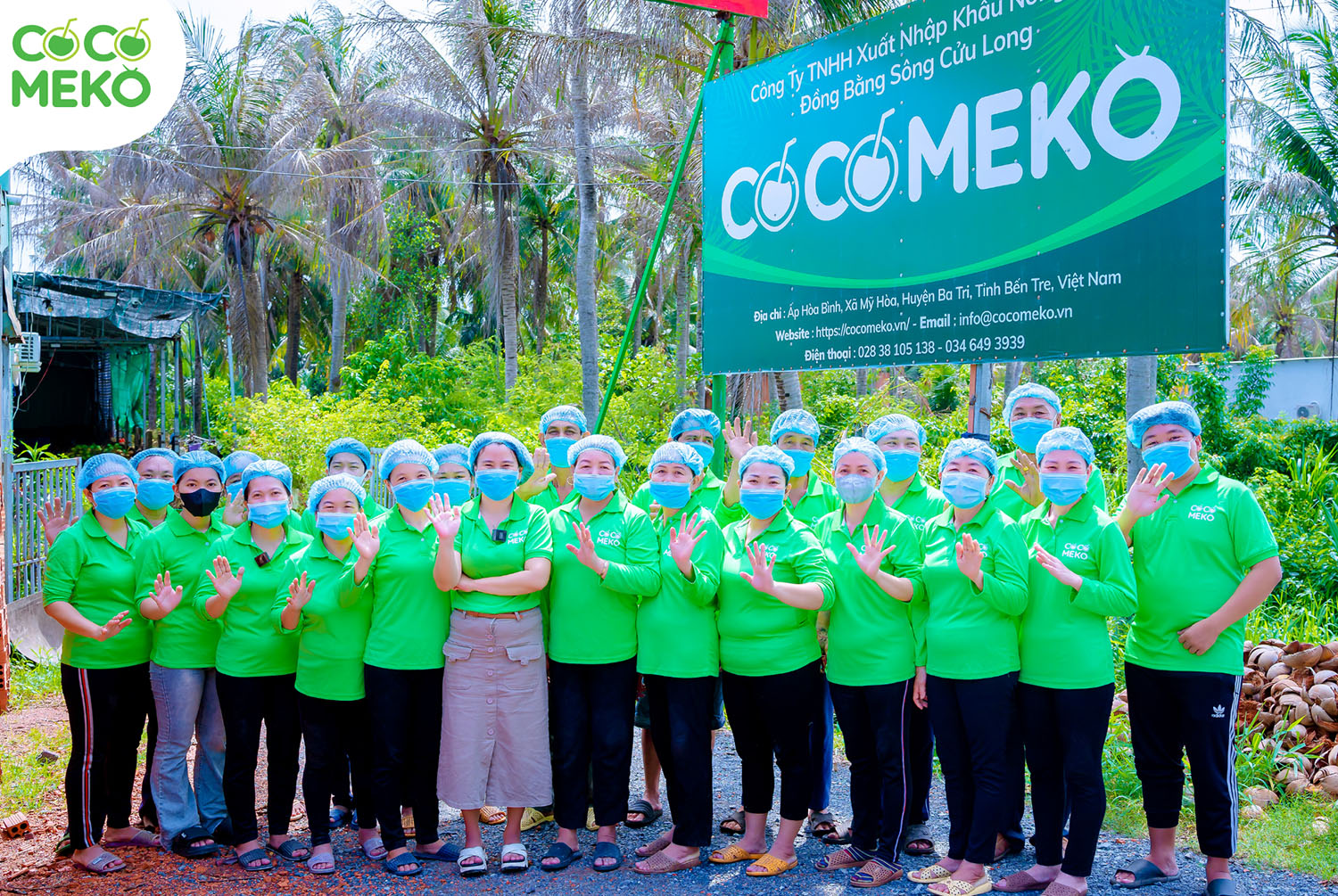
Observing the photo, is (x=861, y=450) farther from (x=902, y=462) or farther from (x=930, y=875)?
(x=930, y=875)

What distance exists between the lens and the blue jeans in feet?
16.3

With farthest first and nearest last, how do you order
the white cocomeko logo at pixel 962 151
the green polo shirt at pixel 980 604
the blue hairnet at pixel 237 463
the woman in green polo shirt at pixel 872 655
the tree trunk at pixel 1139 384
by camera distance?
the tree trunk at pixel 1139 384
the white cocomeko logo at pixel 962 151
the blue hairnet at pixel 237 463
the woman in green polo shirt at pixel 872 655
the green polo shirt at pixel 980 604

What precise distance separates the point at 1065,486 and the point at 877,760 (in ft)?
4.79

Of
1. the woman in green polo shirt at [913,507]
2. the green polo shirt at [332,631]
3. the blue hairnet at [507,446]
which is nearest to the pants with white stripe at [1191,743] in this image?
the woman in green polo shirt at [913,507]

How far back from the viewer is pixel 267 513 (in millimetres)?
4918

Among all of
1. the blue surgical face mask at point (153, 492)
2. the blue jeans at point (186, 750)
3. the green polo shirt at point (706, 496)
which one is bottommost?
the blue jeans at point (186, 750)

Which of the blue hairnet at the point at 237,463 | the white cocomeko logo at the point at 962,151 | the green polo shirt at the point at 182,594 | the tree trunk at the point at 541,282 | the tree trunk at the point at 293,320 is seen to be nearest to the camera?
the green polo shirt at the point at 182,594

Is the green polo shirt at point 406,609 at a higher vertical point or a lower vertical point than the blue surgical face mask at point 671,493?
lower

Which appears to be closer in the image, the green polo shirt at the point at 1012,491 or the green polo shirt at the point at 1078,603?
the green polo shirt at the point at 1078,603

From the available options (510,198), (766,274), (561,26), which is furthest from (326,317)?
(766,274)

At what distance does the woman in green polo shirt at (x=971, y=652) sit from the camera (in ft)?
14.5

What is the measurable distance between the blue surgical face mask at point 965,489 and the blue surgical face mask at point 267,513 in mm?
3008

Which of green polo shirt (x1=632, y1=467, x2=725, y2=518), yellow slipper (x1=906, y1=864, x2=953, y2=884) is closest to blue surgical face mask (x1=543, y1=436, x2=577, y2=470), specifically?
green polo shirt (x1=632, y1=467, x2=725, y2=518)

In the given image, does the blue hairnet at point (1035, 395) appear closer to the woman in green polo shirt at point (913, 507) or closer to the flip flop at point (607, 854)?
the woman in green polo shirt at point (913, 507)
